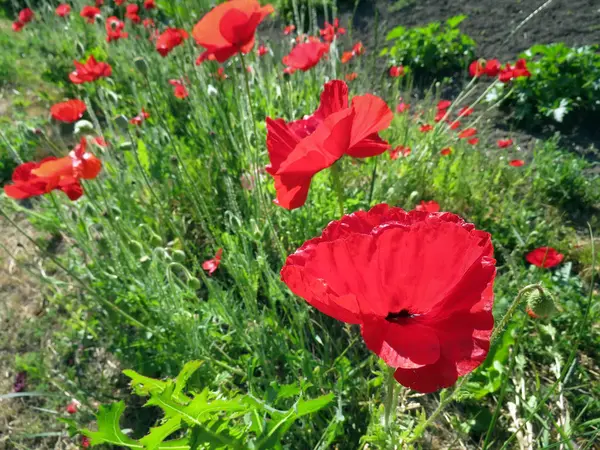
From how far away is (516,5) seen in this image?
18.0ft

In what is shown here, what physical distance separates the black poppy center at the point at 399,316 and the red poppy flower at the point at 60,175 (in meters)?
1.11

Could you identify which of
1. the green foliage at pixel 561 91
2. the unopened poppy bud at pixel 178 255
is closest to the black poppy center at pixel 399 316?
the unopened poppy bud at pixel 178 255

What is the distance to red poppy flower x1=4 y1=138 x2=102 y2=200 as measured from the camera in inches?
53.4

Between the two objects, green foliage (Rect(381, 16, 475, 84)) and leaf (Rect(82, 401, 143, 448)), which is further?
green foliage (Rect(381, 16, 475, 84))

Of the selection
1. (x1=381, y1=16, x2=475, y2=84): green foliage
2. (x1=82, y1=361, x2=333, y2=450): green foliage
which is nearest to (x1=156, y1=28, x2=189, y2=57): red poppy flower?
(x1=82, y1=361, x2=333, y2=450): green foliage

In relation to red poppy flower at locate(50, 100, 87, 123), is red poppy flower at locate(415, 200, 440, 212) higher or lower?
lower

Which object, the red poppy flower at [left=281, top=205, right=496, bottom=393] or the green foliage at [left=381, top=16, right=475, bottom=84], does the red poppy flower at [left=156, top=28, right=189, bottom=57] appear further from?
the green foliage at [left=381, top=16, right=475, bottom=84]

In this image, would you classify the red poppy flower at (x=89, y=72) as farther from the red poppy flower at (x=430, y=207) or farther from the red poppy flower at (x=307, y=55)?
the red poppy flower at (x=430, y=207)

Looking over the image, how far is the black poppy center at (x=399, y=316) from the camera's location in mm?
630

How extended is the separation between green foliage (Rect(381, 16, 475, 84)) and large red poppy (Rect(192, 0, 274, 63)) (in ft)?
11.9

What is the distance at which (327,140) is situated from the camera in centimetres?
81

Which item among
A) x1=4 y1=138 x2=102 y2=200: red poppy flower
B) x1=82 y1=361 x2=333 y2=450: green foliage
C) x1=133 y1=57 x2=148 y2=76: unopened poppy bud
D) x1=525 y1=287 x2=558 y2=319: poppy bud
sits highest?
x1=133 y1=57 x2=148 y2=76: unopened poppy bud

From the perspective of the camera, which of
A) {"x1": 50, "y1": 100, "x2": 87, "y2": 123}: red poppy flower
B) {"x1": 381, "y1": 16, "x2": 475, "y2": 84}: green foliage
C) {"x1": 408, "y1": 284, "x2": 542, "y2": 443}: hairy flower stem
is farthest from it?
{"x1": 381, "y1": 16, "x2": 475, "y2": 84}: green foliage

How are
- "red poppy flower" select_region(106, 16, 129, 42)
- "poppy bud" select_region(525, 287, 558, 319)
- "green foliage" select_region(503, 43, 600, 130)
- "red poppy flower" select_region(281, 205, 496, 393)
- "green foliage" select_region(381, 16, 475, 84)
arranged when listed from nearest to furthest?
"red poppy flower" select_region(281, 205, 496, 393) < "poppy bud" select_region(525, 287, 558, 319) < "red poppy flower" select_region(106, 16, 129, 42) < "green foliage" select_region(503, 43, 600, 130) < "green foliage" select_region(381, 16, 475, 84)
